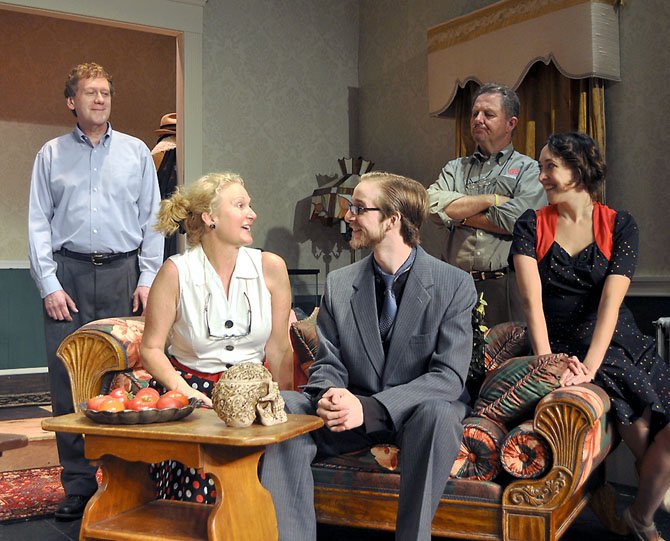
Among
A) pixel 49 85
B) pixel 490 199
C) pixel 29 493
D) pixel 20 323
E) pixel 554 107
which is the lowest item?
pixel 29 493

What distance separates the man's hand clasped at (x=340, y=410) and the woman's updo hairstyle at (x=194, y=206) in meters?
0.94

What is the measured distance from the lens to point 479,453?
2.52 meters

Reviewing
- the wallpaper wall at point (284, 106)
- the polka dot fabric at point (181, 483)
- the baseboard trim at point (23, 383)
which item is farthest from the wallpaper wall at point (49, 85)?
the polka dot fabric at point (181, 483)

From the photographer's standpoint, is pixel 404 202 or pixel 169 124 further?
pixel 169 124

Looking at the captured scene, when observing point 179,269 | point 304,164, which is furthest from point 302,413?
point 304,164

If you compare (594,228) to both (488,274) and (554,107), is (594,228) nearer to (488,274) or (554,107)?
(488,274)

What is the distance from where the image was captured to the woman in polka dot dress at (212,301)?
9.55ft

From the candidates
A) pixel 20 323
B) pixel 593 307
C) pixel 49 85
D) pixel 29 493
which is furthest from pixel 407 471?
pixel 49 85

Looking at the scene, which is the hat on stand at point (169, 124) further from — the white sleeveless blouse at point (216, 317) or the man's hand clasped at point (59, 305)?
the white sleeveless blouse at point (216, 317)

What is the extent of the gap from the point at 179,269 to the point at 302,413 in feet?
2.42

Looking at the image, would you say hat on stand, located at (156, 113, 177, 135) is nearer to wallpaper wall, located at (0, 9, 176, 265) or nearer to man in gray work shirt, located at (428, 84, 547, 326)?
wallpaper wall, located at (0, 9, 176, 265)

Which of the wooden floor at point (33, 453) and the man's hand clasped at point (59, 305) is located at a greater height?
the man's hand clasped at point (59, 305)

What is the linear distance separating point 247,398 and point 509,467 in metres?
0.79

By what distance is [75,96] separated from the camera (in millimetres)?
3428
